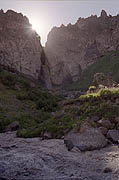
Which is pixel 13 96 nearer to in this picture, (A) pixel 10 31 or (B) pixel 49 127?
(B) pixel 49 127

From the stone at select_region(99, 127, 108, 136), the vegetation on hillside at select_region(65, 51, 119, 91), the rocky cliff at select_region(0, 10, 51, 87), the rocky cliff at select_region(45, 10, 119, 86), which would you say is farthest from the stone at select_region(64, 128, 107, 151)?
the rocky cliff at select_region(45, 10, 119, 86)

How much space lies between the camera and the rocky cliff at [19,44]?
78.0 metres

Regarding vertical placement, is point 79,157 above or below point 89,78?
below

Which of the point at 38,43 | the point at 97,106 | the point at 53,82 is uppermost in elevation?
the point at 38,43

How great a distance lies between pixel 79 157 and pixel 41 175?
1855 mm

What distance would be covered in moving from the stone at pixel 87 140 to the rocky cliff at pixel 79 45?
92.6m

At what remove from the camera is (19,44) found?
8106 cm

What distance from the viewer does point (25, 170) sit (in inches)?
236

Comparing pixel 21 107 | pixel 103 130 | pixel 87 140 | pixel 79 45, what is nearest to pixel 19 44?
pixel 79 45

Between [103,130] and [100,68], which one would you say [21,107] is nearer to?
[103,130]

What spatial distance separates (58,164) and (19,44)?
77.8 metres

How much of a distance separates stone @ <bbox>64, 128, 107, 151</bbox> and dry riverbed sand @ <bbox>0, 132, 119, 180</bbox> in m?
0.22

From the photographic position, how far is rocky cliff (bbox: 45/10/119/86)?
328ft

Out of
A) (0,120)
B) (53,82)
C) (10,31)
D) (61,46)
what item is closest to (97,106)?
(0,120)
